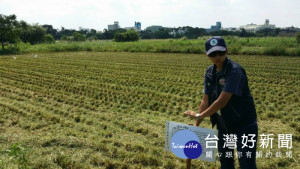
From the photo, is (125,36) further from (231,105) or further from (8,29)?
(231,105)

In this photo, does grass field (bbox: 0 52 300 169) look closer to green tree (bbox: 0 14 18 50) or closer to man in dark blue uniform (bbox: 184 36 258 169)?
man in dark blue uniform (bbox: 184 36 258 169)

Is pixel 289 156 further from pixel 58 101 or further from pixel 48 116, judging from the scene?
pixel 58 101

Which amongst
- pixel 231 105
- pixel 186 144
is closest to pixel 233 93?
pixel 231 105

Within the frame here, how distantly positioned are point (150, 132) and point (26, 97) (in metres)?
5.18

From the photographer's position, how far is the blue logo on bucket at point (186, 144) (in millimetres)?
2416

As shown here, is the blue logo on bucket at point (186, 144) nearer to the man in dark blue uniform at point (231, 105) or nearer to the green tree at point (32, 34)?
the man in dark blue uniform at point (231, 105)

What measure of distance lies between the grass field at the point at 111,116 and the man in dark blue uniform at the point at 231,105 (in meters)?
1.43

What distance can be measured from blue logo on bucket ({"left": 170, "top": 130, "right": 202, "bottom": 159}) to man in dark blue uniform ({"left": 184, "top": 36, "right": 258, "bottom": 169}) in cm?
21

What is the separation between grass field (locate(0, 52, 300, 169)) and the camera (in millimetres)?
3889

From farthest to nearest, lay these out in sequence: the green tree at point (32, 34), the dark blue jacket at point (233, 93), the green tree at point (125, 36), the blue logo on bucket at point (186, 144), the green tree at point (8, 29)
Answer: the green tree at point (125, 36) < the green tree at point (32, 34) < the green tree at point (8, 29) < the blue logo on bucket at point (186, 144) < the dark blue jacket at point (233, 93)

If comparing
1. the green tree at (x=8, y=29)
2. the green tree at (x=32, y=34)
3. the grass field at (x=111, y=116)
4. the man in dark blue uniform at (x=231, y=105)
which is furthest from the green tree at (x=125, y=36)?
the man in dark blue uniform at (x=231, y=105)

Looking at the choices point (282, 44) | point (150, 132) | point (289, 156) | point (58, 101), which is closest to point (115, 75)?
point (58, 101)

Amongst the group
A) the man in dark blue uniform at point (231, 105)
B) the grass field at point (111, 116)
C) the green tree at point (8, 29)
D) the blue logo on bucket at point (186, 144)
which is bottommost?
the grass field at point (111, 116)

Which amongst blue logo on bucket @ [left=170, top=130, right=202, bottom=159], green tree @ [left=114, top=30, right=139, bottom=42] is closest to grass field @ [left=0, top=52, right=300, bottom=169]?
blue logo on bucket @ [left=170, top=130, right=202, bottom=159]
